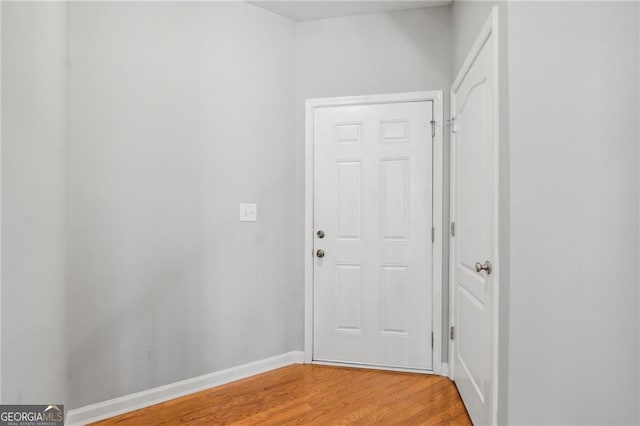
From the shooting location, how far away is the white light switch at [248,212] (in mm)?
2675

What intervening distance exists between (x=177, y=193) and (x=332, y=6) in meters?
1.78

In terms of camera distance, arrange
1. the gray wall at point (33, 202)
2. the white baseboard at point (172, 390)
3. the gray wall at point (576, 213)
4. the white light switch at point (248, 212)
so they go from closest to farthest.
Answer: the gray wall at point (33, 202) < the gray wall at point (576, 213) < the white baseboard at point (172, 390) < the white light switch at point (248, 212)

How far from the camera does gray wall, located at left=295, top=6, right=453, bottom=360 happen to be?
2.75m

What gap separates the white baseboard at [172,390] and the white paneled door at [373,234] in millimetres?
338

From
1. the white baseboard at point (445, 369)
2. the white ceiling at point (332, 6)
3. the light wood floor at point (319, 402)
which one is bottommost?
the light wood floor at point (319, 402)

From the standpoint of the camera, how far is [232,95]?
2.64 metres

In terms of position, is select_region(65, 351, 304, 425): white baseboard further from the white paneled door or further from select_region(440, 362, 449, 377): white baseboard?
select_region(440, 362, 449, 377): white baseboard

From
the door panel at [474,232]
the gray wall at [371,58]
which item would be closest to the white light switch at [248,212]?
the gray wall at [371,58]

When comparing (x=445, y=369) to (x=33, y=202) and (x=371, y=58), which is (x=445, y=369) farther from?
(x=33, y=202)

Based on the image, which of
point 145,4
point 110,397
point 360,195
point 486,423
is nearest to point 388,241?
point 360,195

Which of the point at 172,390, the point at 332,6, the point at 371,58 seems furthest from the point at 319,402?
the point at 332,6

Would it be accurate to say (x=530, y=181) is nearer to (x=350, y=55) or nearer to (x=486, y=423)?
(x=486, y=423)

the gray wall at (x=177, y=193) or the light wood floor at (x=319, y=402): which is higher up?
the gray wall at (x=177, y=193)

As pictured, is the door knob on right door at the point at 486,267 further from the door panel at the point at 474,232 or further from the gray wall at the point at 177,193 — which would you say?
the gray wall at the point at 177,193
